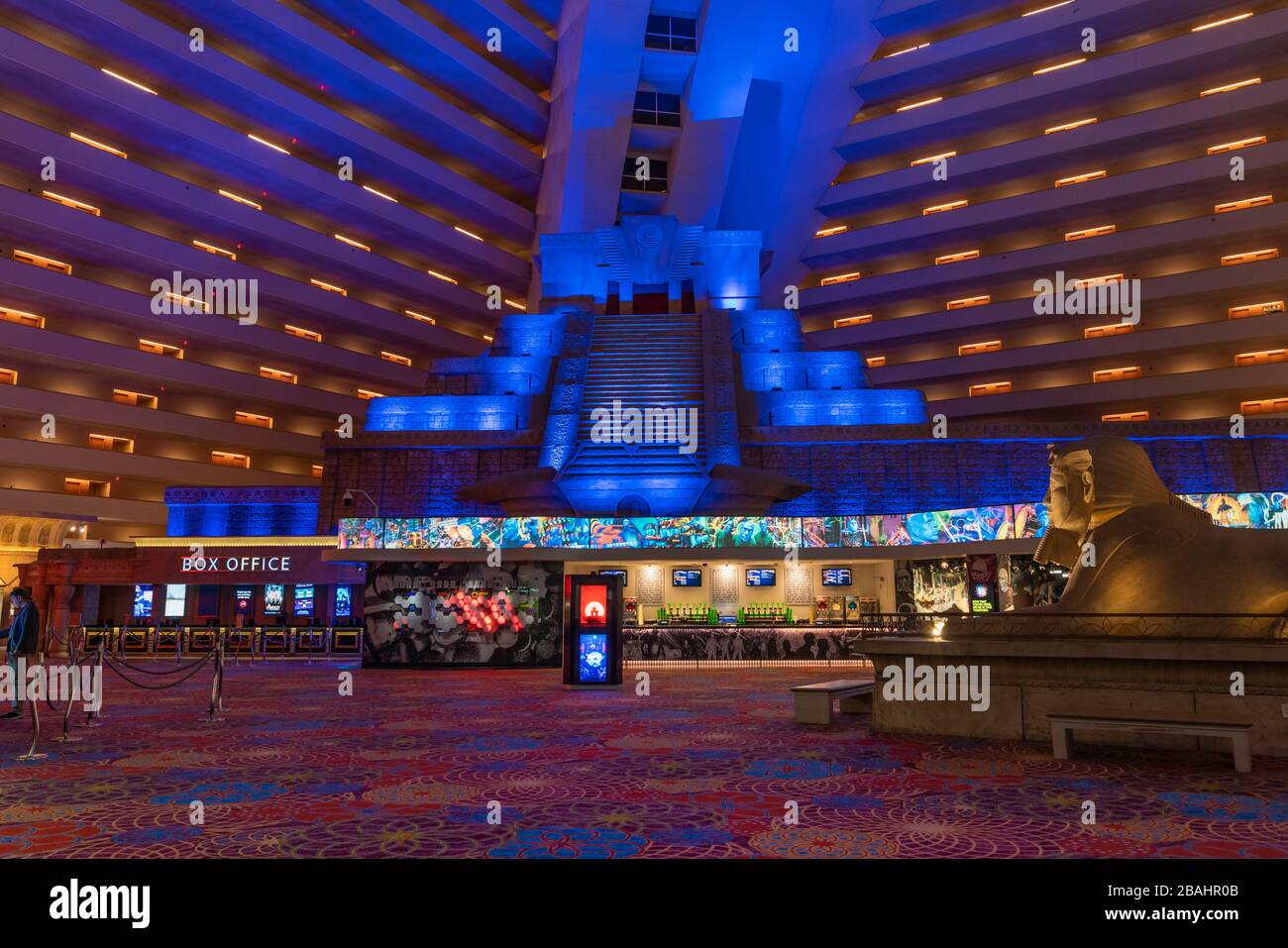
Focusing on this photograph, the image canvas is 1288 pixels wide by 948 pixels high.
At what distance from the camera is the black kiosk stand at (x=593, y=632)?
44.7 feet

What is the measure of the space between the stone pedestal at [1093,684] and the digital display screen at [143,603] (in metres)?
27.3

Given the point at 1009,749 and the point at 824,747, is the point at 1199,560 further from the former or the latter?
the point at 824,747

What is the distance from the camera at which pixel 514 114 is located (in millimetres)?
44812

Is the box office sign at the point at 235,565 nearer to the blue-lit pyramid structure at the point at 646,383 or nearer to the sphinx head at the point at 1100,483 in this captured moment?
the blue-lit pyramid structure at the point at 646,383

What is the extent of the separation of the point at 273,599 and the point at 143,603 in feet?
13.2

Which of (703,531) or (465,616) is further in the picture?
(703,531)

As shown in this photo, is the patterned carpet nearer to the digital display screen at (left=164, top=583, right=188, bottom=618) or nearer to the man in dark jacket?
the man in dark jacket

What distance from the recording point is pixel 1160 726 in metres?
6.18

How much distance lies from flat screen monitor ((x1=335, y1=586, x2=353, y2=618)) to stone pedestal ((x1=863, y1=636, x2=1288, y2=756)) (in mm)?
25285

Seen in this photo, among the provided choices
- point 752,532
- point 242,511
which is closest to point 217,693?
point 752,532

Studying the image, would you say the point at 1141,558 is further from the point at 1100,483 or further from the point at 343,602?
the point at 343,602

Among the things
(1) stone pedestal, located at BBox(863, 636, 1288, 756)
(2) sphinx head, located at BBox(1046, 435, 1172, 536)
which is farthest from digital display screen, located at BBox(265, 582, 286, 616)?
(2) sphinx head, located at BBox(1046, 435, 1172, 536)

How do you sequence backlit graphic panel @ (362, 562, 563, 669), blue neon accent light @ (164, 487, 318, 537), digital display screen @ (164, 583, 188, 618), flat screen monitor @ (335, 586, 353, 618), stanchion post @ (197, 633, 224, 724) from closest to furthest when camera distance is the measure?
stanchion post @ (197, 633, 224, 724), backlit graphic panel @ (362, 562, 563, 669), digital display screen @ (164, 583, 188, 618), flat screen monitor @ (335, 586, 353, 618), blue neon accent light @ (164, 487, 318, 537)

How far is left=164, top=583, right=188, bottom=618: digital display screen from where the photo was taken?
2805 centimetres
